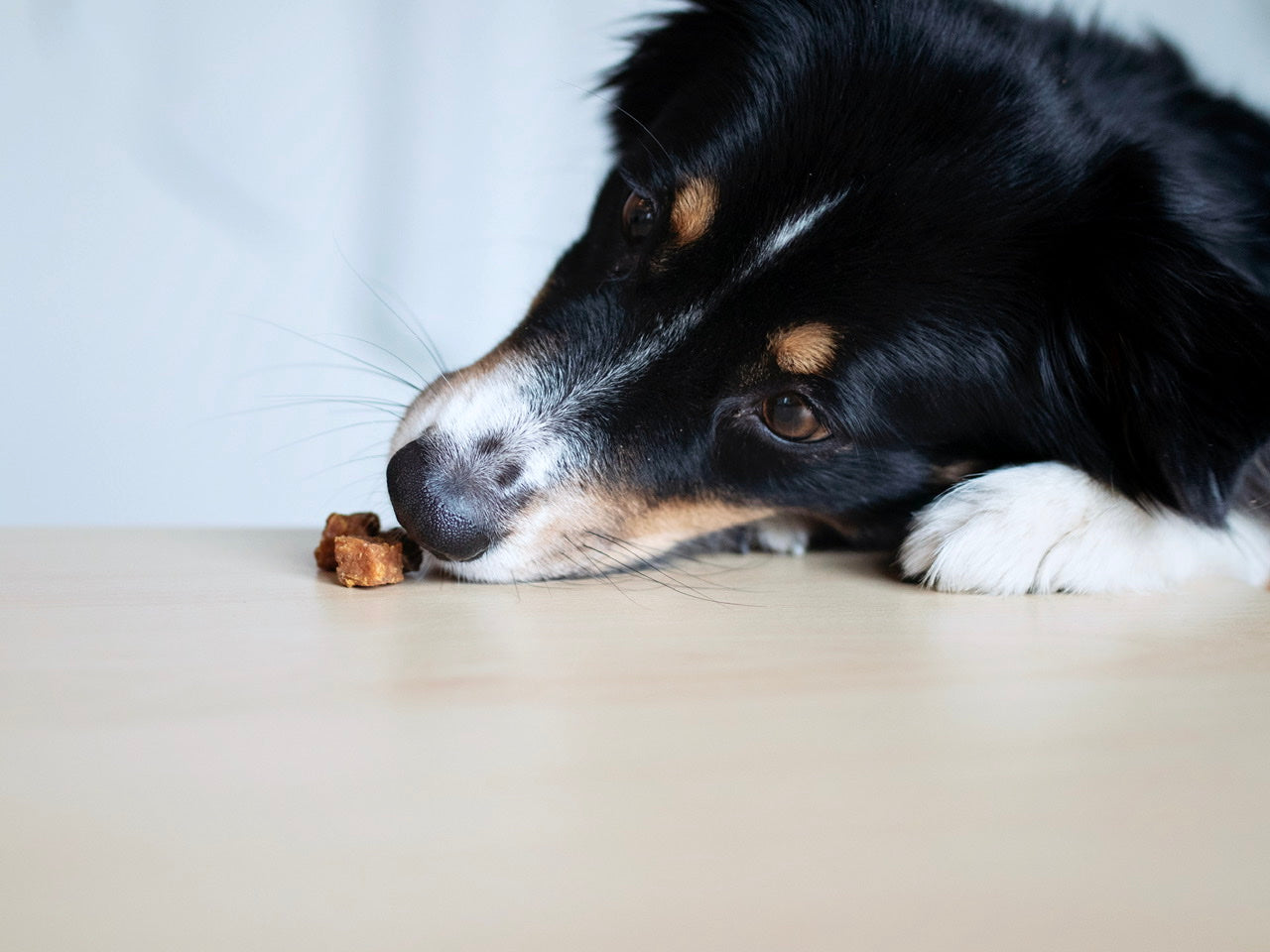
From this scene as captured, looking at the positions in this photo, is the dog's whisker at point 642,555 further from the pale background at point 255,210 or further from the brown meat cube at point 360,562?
the pale background at point 255,210

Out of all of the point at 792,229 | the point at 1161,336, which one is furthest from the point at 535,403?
the point at 1161,336

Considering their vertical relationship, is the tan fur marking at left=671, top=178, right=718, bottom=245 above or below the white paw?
above

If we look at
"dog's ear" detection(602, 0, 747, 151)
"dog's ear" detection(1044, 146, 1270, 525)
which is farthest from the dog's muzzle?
"dog's ear" detection(1044, 146, 1270, 525)

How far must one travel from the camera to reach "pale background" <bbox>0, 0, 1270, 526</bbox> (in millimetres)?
3217

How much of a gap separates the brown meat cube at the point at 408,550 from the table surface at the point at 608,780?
30cm

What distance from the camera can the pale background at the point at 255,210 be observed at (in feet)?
10.6

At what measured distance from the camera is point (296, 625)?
1.07 m

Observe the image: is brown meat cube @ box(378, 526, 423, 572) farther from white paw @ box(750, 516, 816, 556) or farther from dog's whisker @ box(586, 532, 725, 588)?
white paw @ box(750, 516, 816, 556)

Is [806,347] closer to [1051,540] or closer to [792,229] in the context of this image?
[792,229]

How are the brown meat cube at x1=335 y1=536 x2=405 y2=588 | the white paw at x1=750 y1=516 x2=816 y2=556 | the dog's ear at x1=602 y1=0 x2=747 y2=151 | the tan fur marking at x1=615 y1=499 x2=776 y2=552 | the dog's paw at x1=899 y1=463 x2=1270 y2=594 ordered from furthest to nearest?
the dog's ear at x1=602 y1=0 x2=747 y2=151 → the white paw at x1=750 y1=516 x2=816 y2=556 → the tan fur marking at x1=615 y1=499 x2=776 y2=552 → the dog's paw at x1=899 y1=463 x2=1270 y2=594 → the brown meat cube at x1=335 y1=536 x2=405 y2=588

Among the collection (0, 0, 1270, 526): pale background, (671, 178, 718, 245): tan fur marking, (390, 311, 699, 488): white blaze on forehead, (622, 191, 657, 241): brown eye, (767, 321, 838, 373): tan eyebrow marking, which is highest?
(671, 178, 718, 245): tan fur marking

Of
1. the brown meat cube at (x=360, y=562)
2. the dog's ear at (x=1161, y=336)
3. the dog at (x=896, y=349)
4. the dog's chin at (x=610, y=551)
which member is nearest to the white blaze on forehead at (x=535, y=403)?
the dog at (x=896, y=349)

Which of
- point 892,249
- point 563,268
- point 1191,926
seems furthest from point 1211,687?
point 563,268

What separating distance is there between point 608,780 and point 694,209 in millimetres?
1113
